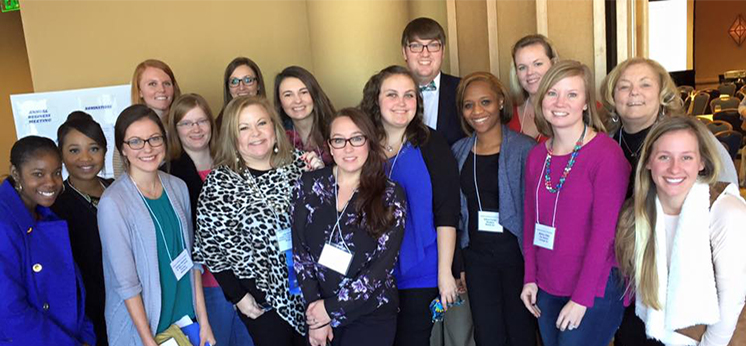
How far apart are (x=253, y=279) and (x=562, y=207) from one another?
1.41m

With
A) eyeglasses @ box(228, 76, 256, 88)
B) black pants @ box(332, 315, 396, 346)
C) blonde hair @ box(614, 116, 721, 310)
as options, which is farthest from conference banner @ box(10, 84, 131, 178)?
blonde hair @ box(614, 116, 721, 310)

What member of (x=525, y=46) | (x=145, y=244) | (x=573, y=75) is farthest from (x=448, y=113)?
(x=145, y=244)

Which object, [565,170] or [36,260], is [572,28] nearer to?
[565,170]

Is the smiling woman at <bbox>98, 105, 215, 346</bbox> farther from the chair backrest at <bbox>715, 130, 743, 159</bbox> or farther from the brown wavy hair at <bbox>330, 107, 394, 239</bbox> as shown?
the chair backrest at <bbox>715, 130, 743, 159</bbox>

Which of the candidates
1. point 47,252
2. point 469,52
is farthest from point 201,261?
point 469,52

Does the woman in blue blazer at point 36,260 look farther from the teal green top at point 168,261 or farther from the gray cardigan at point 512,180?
the gray cardigan at point 512,180

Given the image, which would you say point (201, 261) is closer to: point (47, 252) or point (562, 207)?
point (47, 252)

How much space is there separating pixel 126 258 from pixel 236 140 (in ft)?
2.28

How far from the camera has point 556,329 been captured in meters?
2.39

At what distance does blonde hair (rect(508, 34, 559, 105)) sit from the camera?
10.1 ft

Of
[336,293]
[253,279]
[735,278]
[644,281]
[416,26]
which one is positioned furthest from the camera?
[416,26]

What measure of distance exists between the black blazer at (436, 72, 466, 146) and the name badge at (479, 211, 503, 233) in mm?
568

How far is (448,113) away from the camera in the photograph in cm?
311

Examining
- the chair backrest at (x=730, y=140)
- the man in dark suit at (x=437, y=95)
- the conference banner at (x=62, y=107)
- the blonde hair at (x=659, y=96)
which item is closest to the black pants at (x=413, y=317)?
the man in dark suit at (x=437, y=95)
